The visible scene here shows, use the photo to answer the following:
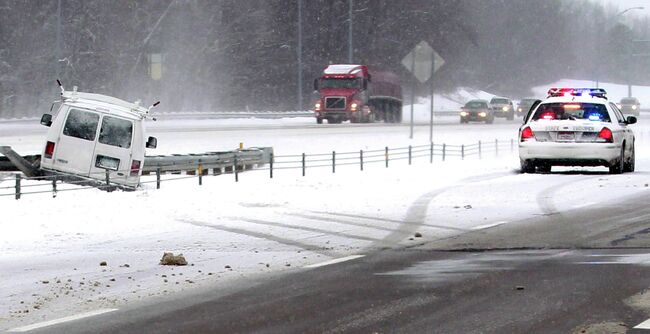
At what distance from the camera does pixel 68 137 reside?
76.3 ft

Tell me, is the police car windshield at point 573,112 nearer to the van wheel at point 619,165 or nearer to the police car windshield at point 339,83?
the van wheel at point 619,165

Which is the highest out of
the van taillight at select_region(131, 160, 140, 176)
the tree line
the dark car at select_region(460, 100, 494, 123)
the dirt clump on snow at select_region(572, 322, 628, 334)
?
the tree line

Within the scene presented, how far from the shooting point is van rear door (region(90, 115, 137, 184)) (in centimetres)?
2341

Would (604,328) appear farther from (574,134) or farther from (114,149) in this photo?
(574,134)

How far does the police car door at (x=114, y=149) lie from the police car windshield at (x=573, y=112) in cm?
874

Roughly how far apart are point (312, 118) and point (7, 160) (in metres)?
49.6

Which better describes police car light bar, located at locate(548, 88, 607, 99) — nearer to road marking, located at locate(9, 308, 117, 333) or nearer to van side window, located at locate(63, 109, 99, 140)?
van side window, located at locate(63, 109, 99, 140)

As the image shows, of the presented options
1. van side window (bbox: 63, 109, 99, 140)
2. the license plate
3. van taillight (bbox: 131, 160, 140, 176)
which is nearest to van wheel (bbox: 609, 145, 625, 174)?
the license plate

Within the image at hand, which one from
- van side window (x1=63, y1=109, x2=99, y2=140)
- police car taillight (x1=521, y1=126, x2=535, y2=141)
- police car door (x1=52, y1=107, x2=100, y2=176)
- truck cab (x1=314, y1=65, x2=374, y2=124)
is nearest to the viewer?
police car door (x1=52, y1=107, x2=100, y2=176)

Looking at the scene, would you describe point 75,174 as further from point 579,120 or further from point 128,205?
point 579,120

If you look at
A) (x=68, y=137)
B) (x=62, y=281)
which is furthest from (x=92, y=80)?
(x=62, y=281)

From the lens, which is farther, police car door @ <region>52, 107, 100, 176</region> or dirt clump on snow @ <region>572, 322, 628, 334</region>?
police car door @ <region>52, 107, 100, 176</region>

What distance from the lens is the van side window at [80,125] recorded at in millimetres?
23312

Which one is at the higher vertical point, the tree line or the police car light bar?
the tree line
